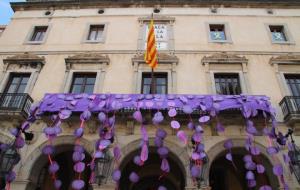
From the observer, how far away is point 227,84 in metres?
11.3

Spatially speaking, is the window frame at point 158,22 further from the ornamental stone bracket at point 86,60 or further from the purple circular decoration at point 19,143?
the purple circular decoration at point 19,143

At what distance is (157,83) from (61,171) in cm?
529

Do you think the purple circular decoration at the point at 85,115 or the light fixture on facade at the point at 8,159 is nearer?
the light fixture on facade at the point at 8,159

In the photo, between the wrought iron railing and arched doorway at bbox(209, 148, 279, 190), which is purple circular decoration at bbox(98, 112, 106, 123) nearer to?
arched doorway at bbox(209, 148, 279, 190)

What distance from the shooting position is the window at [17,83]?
11.4m

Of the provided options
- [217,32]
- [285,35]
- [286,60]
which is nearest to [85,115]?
[217,32]

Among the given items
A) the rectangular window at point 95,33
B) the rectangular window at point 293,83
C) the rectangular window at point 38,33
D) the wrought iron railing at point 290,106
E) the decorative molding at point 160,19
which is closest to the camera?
the wrought iron railing at point 290,106

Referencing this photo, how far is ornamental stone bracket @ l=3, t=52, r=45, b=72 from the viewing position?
1191 centimetres

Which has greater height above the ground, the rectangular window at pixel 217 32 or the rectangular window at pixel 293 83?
the rectangular window at pixel 217 32

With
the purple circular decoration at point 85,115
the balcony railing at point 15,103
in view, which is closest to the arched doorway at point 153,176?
the purple circular decoration at point 85,115

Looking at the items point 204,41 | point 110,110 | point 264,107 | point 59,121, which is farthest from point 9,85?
point 264,107

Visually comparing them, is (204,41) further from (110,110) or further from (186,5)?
(110,110)

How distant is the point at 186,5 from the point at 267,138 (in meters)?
8.56

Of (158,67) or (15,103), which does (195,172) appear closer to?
(158,67)
